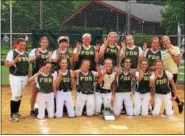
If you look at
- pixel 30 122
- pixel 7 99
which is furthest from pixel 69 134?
pixel 7 99

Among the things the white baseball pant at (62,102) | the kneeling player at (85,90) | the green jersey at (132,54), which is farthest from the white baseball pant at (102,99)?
the green jersey at (132,54)

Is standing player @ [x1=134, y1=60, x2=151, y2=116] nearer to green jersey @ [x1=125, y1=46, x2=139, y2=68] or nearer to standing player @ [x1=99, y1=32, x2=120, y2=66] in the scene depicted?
green jersey @ [x1=125, y1=46, x2=139, y2=68]

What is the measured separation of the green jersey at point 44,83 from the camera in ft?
27.7

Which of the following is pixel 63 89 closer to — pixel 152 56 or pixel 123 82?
pixel 123 82

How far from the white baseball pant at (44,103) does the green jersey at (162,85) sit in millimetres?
2290

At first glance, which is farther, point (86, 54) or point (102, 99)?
point (102, 99)

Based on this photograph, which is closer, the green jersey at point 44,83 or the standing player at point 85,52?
the green jersey at point 44,83

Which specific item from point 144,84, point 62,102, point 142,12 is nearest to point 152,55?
point 144,84

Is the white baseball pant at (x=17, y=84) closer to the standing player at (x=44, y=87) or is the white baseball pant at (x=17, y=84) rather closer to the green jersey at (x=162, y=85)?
the standing player at (x=44, y=87)

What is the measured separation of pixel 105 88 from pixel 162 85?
124 cm

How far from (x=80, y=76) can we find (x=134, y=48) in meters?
1.32

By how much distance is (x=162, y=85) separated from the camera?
8852 mm

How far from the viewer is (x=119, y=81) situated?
28.9 feet

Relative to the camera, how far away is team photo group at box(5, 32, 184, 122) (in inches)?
333
